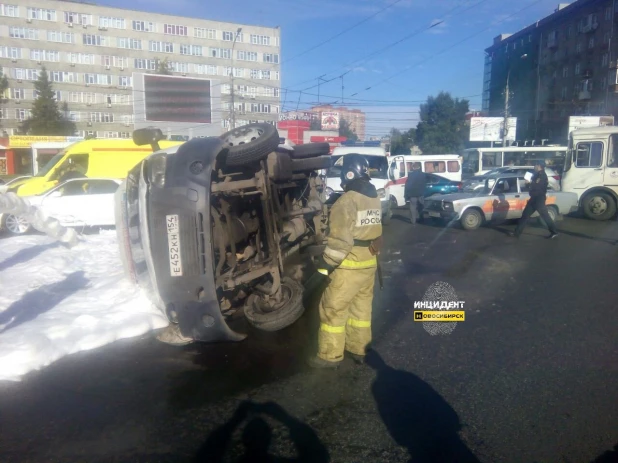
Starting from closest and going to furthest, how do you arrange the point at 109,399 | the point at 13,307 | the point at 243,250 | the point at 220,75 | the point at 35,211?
the point at 109,399 < the point at 243,250 < the point at 13,307 < the point at 35,211 < the point at 220,75

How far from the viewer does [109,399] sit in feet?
13.6

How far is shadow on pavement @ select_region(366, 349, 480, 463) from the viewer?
340 cm

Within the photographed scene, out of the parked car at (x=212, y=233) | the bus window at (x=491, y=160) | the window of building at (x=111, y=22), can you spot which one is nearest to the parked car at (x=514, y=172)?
the bus window at (x=491, y=160)

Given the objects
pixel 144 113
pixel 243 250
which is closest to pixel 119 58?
pixel 144 113

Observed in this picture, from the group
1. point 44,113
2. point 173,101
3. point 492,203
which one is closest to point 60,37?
point 44,113

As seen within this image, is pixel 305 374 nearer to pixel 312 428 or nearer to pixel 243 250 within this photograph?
pixel 312 428

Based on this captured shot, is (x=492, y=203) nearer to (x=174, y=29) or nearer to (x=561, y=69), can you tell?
(x=561, y=69)

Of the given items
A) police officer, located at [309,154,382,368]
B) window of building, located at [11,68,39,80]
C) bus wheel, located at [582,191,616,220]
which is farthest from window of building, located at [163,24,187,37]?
police officer, located at [309,154,382,368]

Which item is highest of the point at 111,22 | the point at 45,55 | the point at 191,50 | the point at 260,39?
the point at 111,22

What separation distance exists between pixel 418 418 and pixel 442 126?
53815 mm

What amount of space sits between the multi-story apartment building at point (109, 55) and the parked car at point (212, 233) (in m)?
50.3

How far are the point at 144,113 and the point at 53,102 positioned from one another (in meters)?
19.3

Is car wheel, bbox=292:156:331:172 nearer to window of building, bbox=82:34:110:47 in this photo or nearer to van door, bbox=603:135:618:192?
van door, bbox=603:135:618:192

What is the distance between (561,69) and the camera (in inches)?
1919
